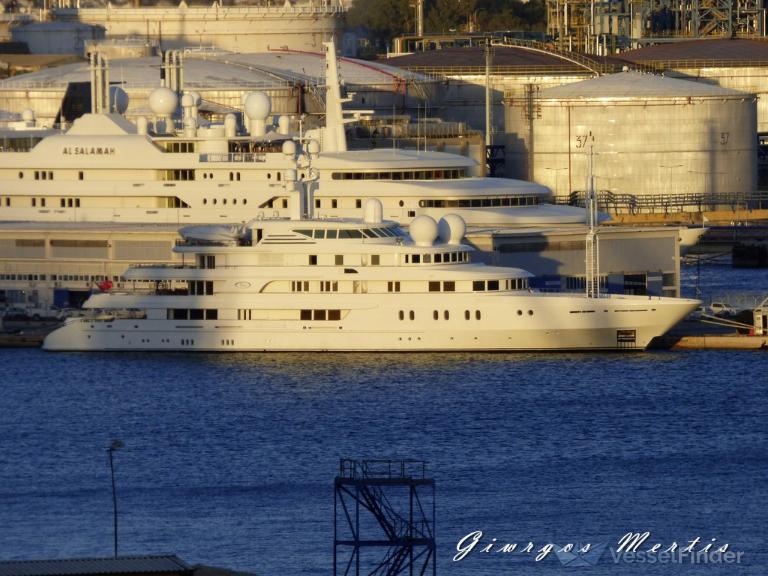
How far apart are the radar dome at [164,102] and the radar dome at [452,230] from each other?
16884 mm

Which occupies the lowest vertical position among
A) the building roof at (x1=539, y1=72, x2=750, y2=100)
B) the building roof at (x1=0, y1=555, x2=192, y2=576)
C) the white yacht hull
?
the white yacht hull

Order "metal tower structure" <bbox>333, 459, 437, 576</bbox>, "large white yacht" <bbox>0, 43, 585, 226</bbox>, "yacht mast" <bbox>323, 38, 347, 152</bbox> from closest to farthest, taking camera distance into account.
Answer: "metal tower structure" <bbox>333, 459, 437, 576</bbox> → "large white yacht" <bbox>0, 43, 585, 226</bbox> → "yacht mast" <bbox>323, 38, 347, 152</bbox>

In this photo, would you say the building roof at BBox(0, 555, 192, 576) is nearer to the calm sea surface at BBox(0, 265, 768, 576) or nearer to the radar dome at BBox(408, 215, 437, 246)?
the calm sea surface at BBox(0, 265, 768, 576)

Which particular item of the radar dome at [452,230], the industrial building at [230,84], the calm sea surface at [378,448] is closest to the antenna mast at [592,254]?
the calm sea surface at [378,448]

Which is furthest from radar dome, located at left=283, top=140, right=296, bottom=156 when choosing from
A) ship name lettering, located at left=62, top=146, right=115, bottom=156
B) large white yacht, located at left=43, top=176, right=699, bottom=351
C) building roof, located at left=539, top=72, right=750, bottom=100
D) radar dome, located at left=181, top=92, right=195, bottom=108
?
building roof, located at left=539, top=72, right=750, bottom=100

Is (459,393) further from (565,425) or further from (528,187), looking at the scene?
(528,187)

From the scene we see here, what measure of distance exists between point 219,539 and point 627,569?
6332 millimetres

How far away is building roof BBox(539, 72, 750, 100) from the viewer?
97.4 metres

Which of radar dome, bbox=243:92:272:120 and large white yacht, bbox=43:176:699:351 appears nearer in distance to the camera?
large white yacht, bbox=43:176:699:351

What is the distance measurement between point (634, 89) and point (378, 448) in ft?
162

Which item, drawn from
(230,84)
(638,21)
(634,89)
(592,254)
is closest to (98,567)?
(592,254)

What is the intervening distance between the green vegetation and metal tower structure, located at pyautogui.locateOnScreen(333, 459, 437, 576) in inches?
4054

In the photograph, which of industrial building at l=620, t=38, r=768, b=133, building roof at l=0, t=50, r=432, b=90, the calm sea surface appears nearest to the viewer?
the calm sea surface

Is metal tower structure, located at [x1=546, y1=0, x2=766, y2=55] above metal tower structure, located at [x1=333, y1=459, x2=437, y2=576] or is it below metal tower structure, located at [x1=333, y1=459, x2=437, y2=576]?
above
